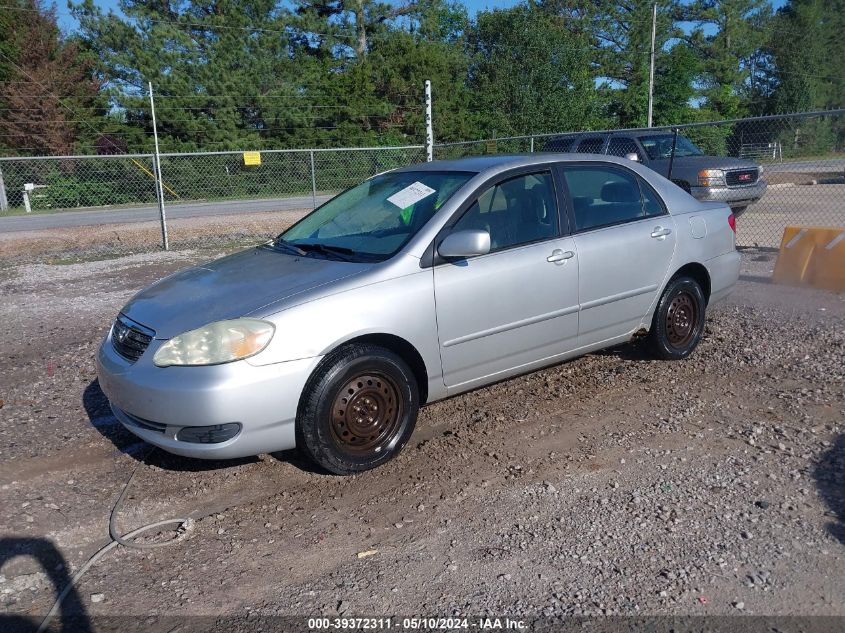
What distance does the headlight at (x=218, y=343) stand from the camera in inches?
135

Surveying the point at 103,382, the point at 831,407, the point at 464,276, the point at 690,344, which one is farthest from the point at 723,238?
the point at 103,382

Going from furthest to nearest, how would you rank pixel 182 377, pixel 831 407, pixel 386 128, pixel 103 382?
pixel 386 128, pixel 831 407, pixel 103 382, pixel 182 377

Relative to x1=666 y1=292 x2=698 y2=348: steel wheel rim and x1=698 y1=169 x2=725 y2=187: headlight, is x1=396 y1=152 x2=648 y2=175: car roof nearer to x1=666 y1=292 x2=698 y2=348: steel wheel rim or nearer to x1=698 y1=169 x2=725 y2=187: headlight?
x1=666 y1=292 x2=698 y2=348: steel wheel rim

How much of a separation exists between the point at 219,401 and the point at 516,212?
7.32ft

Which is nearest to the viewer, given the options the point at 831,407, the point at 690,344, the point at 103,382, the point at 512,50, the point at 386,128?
the point at 103,382

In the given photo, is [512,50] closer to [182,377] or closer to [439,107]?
[439,107]

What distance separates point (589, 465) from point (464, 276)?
4.17 feet

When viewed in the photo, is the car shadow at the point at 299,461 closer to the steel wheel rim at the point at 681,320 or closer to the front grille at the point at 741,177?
the steel wheel rim at the point at 681,320

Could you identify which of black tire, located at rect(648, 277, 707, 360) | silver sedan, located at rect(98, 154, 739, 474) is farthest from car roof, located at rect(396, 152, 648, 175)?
black tire, located at rect(648, 277, 707, 360)

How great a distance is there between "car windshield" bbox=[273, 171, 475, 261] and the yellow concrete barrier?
17.2 ft

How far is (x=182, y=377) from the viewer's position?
341 centimetres

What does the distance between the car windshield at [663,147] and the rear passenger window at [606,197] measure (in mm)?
8663

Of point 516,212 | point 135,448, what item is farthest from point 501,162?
point 135,448

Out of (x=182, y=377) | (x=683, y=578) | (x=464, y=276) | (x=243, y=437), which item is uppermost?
(x=464, y=276)
